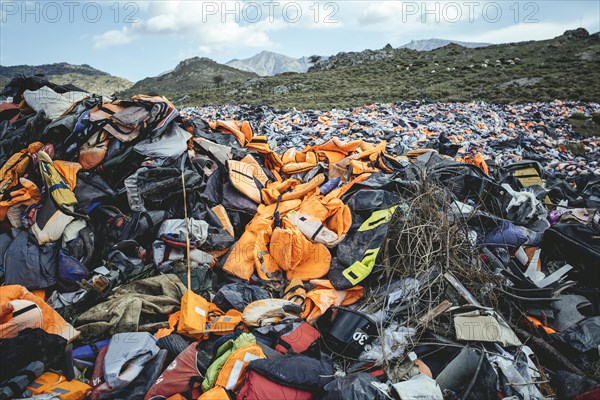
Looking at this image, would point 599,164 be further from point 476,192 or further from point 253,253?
point 253,253

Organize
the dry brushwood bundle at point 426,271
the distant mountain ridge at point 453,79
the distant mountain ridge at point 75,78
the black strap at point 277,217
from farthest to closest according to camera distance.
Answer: the distant mountain ridge at point 75,78 < the distant mountain ridge at point 453,79 < the black strap at point 277,217 < the dry brushwood bundle at point 426,271

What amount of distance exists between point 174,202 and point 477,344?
3327mm

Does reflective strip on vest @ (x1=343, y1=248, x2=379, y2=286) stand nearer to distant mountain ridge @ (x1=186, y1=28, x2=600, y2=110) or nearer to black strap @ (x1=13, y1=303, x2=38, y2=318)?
black strap @ (x1=13, y1=303, x2=38, y2=318)


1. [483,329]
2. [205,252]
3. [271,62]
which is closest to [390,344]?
[483,329]

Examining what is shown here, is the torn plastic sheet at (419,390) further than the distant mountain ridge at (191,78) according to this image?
No

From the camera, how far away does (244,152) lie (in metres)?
4.93

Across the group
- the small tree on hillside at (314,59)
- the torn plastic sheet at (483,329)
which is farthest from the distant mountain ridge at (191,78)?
the torn plastic sheet at (483,329)

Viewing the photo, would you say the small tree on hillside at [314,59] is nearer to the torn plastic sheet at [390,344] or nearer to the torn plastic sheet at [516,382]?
the torn plastic sheet at [390,344]

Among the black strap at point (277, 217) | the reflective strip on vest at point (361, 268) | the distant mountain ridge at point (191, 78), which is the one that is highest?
the distant mountain ridge at point (191, 78)

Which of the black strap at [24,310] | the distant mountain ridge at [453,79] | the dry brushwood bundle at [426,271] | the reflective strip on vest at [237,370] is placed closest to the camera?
the reflective strip on vest at [237,370]

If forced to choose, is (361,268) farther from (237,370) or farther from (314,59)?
(314,59)

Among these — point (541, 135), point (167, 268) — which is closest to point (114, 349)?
point (167, 268)

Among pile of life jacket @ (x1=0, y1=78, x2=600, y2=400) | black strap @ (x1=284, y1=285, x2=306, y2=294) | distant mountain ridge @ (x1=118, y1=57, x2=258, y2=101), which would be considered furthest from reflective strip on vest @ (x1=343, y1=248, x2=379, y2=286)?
distant mountain ridge @ (x1=118, y1=57, x2=258, y2=101)

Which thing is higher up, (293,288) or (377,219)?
(377,219)
